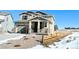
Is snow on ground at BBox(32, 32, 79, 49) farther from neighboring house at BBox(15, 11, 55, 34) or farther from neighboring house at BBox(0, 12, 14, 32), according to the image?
neighboring house at BBox(0, 12, 14, 32)

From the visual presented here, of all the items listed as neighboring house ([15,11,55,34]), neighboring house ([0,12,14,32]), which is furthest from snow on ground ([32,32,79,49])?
neighboring house ([0,12,14,32])

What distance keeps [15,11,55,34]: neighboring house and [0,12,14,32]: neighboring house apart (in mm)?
68

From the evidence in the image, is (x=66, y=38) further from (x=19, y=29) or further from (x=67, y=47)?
(x=19, y=29)

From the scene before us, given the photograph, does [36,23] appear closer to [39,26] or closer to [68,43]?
[39,26]

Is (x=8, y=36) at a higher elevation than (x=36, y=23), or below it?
below

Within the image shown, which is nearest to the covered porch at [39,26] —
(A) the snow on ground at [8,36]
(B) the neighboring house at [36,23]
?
(B) the neighboring house at [36,23]

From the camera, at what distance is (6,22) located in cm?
335

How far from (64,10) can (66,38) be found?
0.31m

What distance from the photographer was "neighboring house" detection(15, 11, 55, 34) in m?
3.33

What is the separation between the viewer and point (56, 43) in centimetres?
331

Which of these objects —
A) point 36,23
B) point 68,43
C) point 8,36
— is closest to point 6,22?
point 8,36

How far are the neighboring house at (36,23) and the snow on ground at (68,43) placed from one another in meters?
0.16

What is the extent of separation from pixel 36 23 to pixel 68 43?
418 mm
